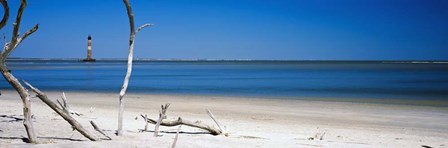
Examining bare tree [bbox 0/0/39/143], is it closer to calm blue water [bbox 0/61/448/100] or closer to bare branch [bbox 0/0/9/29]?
bare branch [bbox 0/0/9/29]

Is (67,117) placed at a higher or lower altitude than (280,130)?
lower

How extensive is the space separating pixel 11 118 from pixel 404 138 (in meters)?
8.29

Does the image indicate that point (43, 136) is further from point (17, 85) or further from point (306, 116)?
point (306, 116)

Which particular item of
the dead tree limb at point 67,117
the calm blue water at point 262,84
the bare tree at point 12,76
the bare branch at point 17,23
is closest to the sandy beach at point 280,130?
the dead tree limb at point 67,117

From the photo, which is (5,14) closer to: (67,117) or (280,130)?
(67,117)

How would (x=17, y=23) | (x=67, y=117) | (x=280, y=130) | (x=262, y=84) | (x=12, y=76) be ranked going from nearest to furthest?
(x=17, y=23), (x=12, y=76), (x=67, y=117), (x=280, y=130), (x=262, y=84)

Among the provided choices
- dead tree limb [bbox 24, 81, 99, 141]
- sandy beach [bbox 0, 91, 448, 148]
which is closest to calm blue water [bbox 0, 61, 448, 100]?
sandy beach [bbox 0, 91, 448, 148]

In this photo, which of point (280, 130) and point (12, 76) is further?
point (280, 130)

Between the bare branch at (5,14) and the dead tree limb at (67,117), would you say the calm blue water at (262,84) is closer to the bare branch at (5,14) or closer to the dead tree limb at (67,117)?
the dead tree limb at (67,117)

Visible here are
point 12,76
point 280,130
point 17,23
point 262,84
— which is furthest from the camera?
point 262,84

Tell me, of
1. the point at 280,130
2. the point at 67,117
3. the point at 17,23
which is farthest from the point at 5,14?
the point at 280,130

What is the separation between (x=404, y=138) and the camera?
401 inches

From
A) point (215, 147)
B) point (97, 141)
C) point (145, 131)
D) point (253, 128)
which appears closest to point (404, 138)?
point (253, 128)

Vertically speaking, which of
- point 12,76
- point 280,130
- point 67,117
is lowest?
point 67,117
